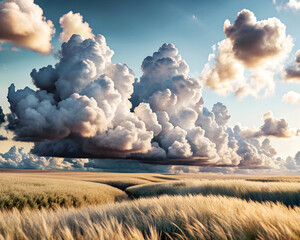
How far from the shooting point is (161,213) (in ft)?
10.6

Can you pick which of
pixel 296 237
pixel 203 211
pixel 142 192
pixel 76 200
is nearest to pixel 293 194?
pixel 203 211

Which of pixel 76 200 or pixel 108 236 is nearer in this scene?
pixel 108 236

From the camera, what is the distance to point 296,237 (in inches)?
71.4

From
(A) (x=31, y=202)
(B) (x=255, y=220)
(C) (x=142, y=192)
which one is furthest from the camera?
(C) (x=142, y=192)

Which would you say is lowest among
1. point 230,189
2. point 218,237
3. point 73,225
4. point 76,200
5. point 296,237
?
point 76,200

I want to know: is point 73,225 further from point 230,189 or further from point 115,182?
point 115,182

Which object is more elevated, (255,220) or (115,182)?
(255,220)

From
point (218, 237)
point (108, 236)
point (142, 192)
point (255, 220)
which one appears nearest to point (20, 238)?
point (108, 236)

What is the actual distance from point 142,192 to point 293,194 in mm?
19461

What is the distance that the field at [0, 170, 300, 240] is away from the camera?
2.14 m

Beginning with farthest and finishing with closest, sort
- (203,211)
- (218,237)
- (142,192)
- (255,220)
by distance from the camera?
(142,192) < (203,211) < (255,220) < (218,237)

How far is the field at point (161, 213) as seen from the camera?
2139mm

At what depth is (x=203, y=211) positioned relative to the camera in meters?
3.13

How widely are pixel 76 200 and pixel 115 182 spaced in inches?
1388
